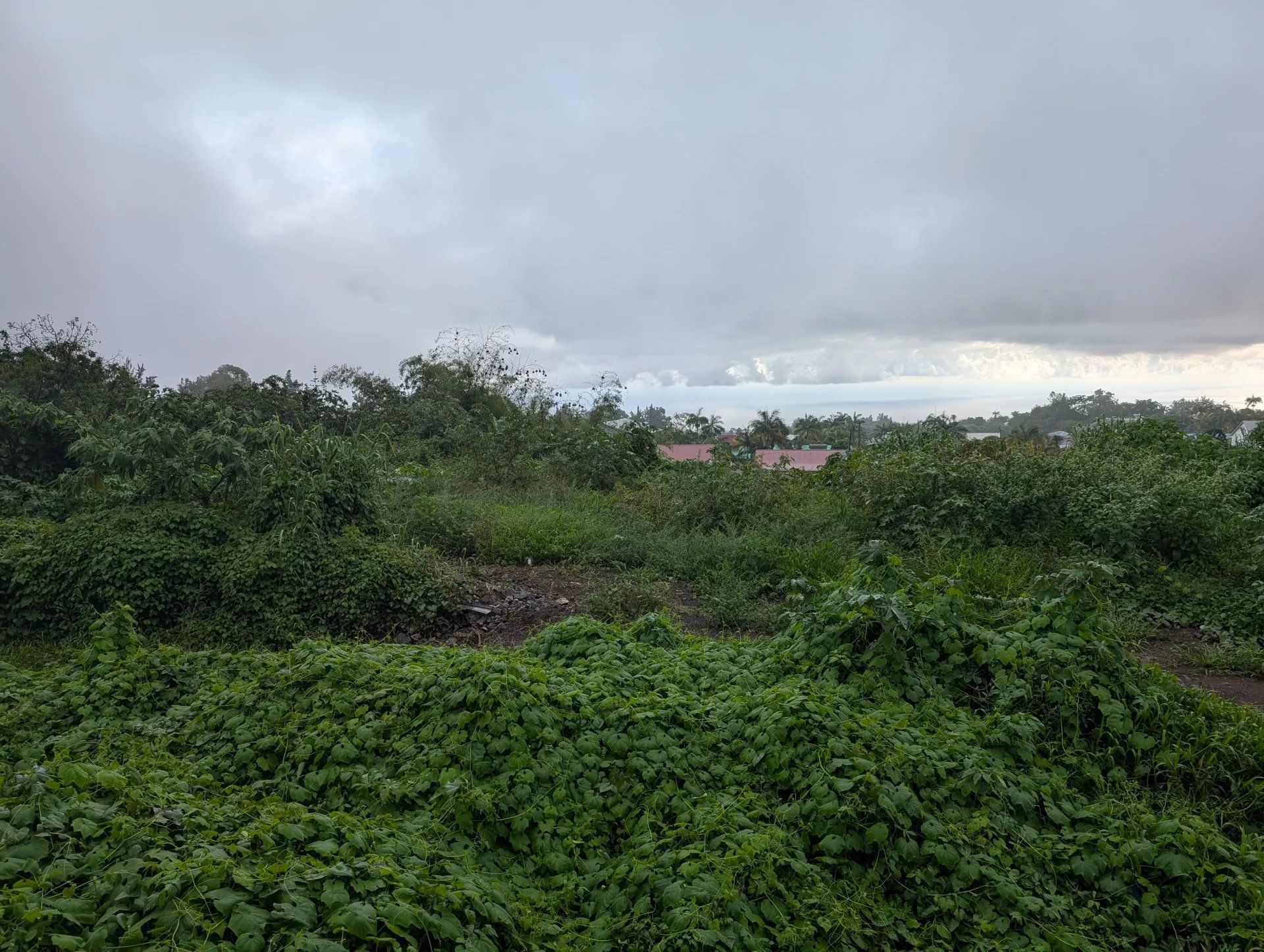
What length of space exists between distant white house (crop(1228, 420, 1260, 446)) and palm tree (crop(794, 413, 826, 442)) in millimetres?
20923

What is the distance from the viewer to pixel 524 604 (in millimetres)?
6574

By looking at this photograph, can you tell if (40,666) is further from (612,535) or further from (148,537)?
(612,535)

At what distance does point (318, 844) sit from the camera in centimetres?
232

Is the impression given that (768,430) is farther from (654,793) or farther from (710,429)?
(654,793)

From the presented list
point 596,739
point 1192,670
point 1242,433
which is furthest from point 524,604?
point 1242,433

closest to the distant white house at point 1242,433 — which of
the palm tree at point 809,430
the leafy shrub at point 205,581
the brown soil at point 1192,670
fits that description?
the brown soil at point 1192,670

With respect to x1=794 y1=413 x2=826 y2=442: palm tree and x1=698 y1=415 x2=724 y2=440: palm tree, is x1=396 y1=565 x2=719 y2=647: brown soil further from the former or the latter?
x1=794 y1=413 x2=826 y2=442: palm tree

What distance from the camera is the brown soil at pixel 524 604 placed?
6.02m

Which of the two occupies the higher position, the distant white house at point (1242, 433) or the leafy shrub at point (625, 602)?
the distant white house at point (1242, 433)

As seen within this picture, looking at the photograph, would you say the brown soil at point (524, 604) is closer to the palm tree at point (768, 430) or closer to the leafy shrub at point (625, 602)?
the leafy shrub at point (625, 602)

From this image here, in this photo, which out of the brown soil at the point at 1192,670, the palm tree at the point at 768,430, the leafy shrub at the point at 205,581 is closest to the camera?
the brown soil at the point at 1192,670

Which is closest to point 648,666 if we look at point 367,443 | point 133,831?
point 133,831

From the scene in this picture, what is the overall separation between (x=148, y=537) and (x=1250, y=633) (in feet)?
28.4

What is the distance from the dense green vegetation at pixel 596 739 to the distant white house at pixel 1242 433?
21.5 ft
